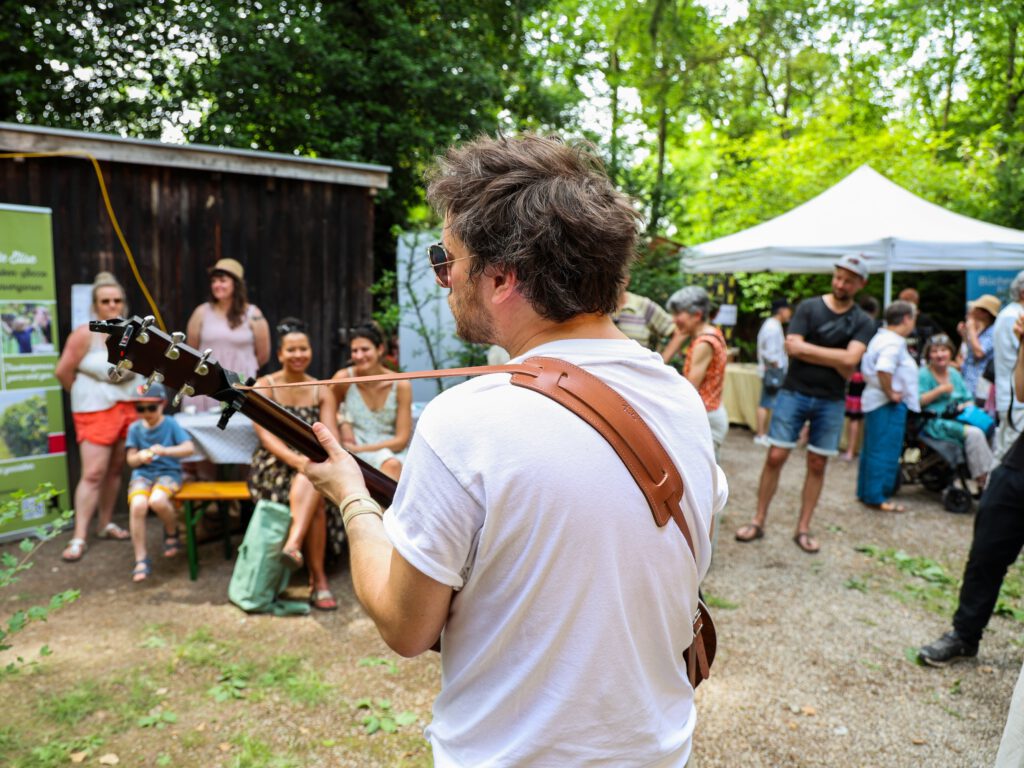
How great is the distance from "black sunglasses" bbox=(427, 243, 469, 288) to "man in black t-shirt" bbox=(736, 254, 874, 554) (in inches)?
169

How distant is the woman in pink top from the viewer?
5.57 meters

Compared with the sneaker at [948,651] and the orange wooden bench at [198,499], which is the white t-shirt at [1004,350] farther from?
the orange wooden bench at [198,499]

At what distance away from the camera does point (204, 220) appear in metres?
6.25

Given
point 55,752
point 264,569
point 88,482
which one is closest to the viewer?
point 55,752

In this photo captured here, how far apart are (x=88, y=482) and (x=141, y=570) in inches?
35.2

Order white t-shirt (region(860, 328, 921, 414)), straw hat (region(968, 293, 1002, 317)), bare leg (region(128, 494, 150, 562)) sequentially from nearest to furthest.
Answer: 1. bare leg (region(128, 494, 150, 562))
2. white t-shirt (region(860, 328, 921, 414))
3. straw hat (region(968, 293, 1002, 317))

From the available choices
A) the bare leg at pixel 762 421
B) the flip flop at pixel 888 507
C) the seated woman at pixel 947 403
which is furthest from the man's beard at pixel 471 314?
the bare leg at pixel 762 421

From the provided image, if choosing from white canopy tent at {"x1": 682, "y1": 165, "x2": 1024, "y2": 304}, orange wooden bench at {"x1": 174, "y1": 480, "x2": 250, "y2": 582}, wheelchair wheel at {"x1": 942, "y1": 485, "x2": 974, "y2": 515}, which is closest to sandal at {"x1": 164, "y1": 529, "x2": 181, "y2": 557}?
orange wooden bench at {"x1": 174, "y1": 480, "x2": 250, "y2": 582}

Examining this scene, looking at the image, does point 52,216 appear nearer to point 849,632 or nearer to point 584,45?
point 849,632

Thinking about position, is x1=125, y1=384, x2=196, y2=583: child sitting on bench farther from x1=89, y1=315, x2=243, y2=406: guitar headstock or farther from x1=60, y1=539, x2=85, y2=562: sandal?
x1=89, y1=315, x2=243, y2=406: guitar headstock

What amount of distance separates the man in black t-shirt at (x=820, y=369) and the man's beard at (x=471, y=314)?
4314 mm

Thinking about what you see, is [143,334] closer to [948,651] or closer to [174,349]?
[174,349]

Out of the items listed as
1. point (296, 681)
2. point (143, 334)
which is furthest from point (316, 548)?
point (143, 334)

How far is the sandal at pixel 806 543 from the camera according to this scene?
5312mm
